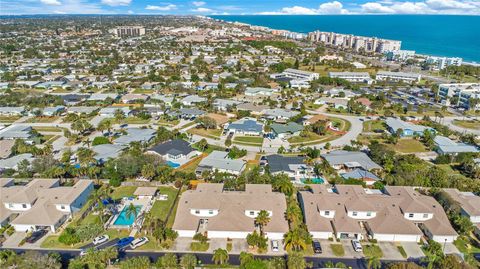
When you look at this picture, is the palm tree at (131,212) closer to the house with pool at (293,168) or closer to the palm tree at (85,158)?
the palm tree at (85,158)

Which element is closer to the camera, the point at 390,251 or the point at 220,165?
the point at 390,251

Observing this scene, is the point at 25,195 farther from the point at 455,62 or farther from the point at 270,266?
the point at 455,62

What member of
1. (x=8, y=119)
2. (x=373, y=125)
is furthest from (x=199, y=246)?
(x=8, y=119)

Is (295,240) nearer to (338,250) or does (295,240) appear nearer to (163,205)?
(338,250)

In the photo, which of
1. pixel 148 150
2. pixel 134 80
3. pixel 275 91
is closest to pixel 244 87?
pixel 275 91

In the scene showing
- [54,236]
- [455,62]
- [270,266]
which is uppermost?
[455,62]

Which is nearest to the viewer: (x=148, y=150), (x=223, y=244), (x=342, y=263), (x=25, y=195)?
(x=342, y=263)
